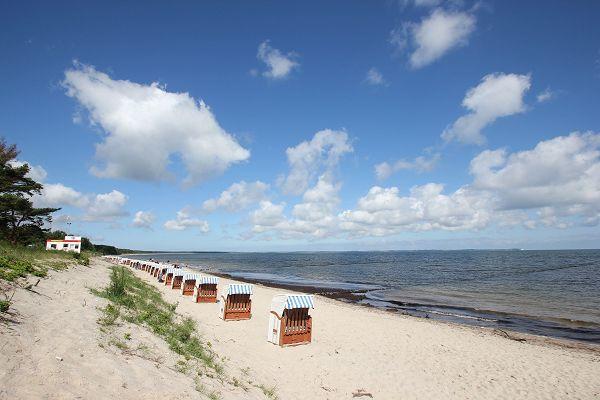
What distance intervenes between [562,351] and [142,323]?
17131mm

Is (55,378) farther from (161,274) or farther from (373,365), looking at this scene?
(161,274)

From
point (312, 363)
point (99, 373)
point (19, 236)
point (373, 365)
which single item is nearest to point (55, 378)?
point (99, 373)

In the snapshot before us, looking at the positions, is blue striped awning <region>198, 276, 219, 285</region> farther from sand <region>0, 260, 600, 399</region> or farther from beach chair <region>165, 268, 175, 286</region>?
beach chair <region>165, 268, 175, 286</region>

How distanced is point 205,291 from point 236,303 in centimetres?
521

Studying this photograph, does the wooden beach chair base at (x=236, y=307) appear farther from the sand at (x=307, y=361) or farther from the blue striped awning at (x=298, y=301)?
the blue striped awning at (x=298, y=301)

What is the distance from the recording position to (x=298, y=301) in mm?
13164

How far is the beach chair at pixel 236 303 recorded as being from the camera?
54.3 feet

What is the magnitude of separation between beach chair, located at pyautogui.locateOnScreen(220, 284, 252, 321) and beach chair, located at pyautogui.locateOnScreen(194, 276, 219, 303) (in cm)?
461

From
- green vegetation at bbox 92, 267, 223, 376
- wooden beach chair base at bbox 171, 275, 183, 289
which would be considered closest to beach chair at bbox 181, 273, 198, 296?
wooden beach chair base at bbox 171, 275, 183, 289

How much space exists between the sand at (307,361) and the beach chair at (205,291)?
8.75 feet

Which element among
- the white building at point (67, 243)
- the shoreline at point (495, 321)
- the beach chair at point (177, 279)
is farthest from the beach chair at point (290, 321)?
the white building at point (67, 243)

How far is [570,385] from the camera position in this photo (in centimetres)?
1104

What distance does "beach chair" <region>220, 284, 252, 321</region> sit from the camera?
54.3 feet

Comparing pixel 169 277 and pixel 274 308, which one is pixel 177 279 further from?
pixel 274 308
